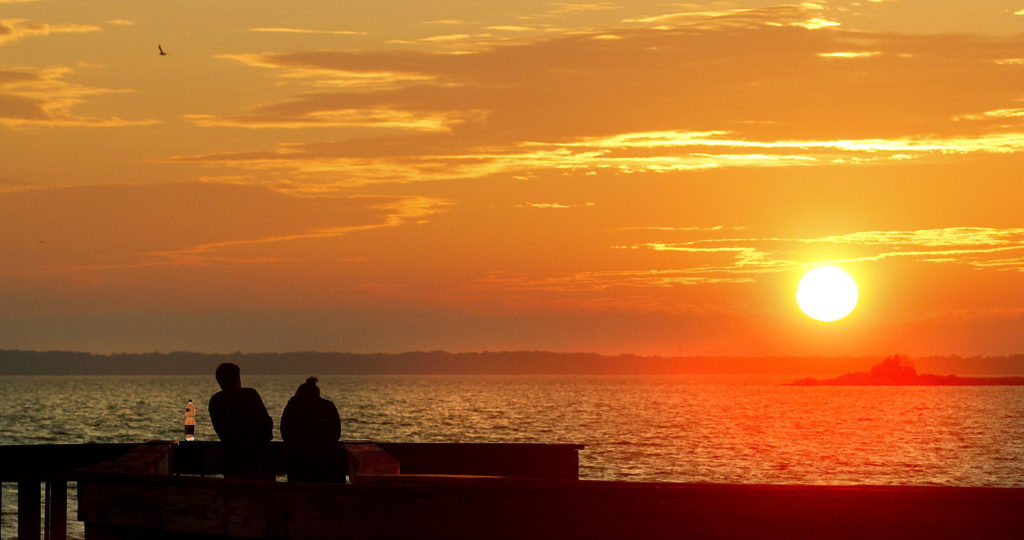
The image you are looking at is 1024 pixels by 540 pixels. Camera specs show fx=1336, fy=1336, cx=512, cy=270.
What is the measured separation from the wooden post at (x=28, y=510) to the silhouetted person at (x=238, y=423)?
4.41 meters

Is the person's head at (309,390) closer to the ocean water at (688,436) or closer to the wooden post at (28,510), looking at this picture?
the wooden post at (28,510)

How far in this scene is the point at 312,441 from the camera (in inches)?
460

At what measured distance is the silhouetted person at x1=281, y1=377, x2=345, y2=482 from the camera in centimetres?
1164

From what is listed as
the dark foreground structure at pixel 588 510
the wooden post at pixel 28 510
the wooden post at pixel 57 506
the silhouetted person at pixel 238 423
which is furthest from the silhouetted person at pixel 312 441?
the wooden post at pixel 28 510

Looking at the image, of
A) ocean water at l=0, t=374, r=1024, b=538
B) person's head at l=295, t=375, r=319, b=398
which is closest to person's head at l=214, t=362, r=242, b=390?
person's head at l=295, t=375, r=319, b=398

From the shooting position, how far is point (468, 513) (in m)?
8.45

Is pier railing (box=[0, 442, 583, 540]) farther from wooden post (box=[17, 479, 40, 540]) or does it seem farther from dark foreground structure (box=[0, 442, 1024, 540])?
dark foreground structure (box=[0, 442, 1024, 540])

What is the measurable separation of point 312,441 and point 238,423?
3.16 feet

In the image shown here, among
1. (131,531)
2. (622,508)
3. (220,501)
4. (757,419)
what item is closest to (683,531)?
(622,508)

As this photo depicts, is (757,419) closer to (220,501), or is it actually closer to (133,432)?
(133,432)

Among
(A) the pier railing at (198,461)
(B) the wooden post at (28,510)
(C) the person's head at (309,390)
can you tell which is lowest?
(B) the wooden post at (28,510)

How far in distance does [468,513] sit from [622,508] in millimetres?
971

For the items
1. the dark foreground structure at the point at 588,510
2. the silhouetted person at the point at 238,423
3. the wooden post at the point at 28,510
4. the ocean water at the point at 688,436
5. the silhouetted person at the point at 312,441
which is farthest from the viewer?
the ocean water at the point at 688,436

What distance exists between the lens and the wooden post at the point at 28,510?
51.5ft
